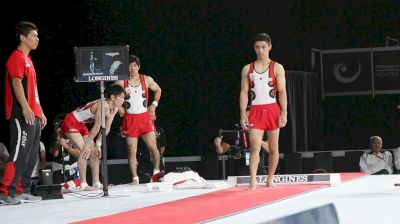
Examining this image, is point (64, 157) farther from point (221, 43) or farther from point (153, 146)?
point (221, 43)

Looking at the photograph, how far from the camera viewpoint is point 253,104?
337 inches

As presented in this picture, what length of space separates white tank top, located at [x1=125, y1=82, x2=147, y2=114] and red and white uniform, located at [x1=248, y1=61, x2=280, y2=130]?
2.38m

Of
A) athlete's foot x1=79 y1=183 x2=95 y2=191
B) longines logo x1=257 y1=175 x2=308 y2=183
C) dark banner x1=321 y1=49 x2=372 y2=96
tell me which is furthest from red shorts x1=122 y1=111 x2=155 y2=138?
dark banner x1=321 y1=49 x2=372 y2=96

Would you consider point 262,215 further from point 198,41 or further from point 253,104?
point 198,41

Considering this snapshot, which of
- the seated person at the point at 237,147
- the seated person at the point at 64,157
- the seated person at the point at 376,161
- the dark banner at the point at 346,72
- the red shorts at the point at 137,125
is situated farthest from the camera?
the dark banner at the point at 346,72

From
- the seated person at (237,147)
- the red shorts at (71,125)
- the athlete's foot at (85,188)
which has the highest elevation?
the red shorts at (71,125)

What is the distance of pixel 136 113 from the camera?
10.6m

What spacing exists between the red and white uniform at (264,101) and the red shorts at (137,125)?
91.8 inches

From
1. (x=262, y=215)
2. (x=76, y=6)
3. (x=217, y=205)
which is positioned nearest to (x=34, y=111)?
(x=217, y=205)

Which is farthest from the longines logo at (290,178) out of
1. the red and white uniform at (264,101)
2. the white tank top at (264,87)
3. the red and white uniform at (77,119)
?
the red and white uniform at (77,119)

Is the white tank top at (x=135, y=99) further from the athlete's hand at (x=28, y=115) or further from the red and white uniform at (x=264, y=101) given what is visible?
the athlete's hand at (x=28, y=115)

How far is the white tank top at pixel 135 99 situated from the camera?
10516 mm

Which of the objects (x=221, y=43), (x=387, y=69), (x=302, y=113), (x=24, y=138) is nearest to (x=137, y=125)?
(x=24, y=138)

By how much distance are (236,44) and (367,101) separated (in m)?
2.55
